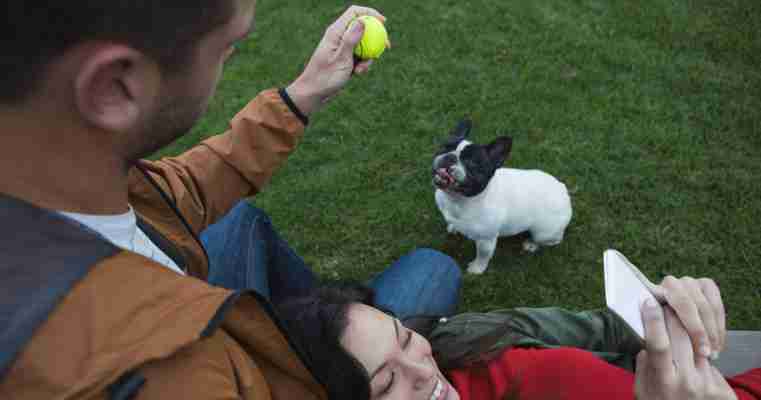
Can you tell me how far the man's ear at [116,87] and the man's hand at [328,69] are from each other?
897 millimetres

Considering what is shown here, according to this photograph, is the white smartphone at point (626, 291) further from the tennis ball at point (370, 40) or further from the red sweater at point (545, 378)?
the tennis ball at point (370, 40)

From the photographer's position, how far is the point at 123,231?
0.95 m

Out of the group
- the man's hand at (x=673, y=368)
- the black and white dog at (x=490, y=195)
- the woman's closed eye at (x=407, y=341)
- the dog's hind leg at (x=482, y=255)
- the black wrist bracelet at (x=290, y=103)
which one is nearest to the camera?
the man's hand at (x=673, y=368)

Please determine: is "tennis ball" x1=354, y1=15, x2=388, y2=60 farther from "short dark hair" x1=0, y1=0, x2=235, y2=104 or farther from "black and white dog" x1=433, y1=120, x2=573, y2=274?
"short dark hair" x1=0, y1=0, x2=235, y2=104

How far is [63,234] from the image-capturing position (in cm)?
74

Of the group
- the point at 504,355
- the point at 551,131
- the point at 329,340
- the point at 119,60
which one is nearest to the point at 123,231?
the point at 119,60

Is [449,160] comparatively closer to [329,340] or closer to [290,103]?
[290,103]

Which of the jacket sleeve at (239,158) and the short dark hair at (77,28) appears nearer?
the short dark hair at (77,28)

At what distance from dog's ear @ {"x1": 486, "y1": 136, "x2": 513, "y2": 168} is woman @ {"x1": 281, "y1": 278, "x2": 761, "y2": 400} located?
0.84m

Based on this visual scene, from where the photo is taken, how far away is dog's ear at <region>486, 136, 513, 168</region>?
8.03 feet

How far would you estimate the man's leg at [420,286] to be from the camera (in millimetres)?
2092

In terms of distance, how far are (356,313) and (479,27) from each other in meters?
3.57

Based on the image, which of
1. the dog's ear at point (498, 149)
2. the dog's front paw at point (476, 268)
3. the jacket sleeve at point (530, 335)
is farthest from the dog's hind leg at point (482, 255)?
→ the jacket sleeve at point (530, 335)

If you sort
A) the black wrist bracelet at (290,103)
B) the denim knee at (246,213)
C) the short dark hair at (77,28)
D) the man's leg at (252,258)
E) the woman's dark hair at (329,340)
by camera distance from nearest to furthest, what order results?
the short dark hair at (77,28) → the woman's dark hair at (329,340) → the black wrist bracelet at (290,103) → the man's leg at (252,258) → the denim knee at (246,213)
